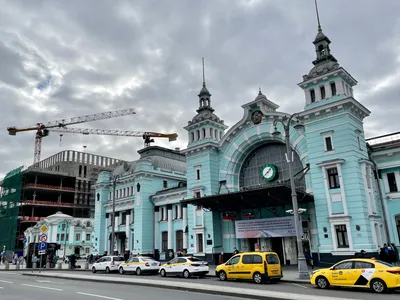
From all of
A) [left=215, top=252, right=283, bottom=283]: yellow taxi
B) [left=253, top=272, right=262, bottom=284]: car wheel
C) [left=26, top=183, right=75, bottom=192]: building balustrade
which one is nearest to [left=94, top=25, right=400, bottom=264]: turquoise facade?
[left=215, top=252, right=283, bottom=283]: yellow taxi

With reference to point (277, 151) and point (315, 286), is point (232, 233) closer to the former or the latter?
point (277, 151)

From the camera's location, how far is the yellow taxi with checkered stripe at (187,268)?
23031 mm

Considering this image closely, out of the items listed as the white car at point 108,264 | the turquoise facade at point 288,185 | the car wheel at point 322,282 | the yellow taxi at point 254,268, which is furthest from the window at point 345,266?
the white car at point 108,264

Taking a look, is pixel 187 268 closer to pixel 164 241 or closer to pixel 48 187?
pixel 164 241

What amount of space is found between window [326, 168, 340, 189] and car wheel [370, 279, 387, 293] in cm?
1233

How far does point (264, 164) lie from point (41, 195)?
73.8m

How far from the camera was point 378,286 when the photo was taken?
48.4ft

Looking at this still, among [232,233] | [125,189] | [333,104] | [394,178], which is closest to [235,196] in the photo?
[232,233]

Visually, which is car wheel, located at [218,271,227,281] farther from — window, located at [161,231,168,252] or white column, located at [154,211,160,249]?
white column, located at [154,211,160,249]

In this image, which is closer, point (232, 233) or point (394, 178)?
point (394, 178)

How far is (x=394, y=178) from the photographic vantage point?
27.1 metres

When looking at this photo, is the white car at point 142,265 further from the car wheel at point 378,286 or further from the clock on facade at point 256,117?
the car wheel at point 378,286

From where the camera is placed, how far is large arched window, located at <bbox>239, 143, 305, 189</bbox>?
31.3 m

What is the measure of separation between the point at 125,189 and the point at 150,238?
8.91 meters
